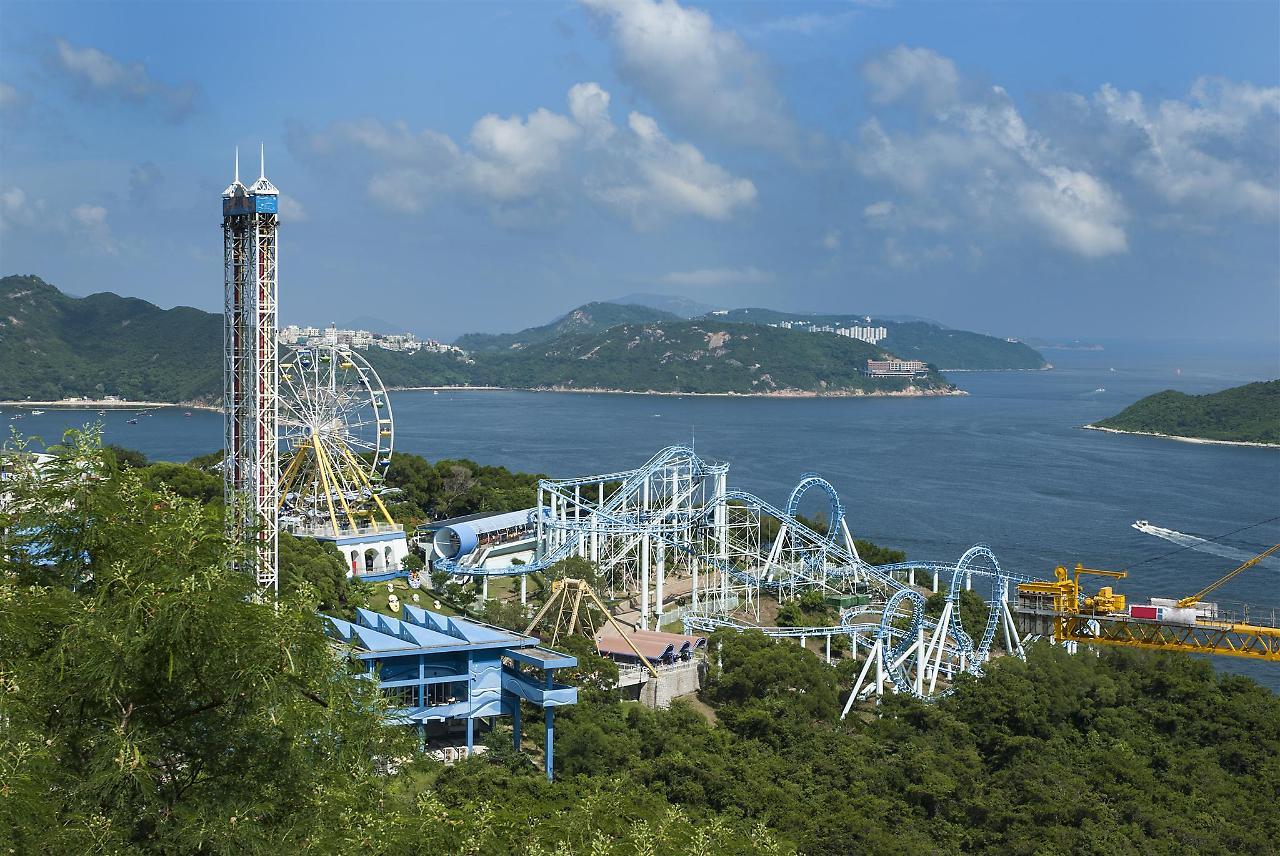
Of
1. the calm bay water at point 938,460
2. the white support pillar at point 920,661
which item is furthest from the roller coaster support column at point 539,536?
the calm bay water at point 938,460

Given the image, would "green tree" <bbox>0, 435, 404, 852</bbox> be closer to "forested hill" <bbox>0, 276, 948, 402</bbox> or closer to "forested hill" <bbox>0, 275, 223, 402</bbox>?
"forested hill" <bbox>0, 275, 223, 402</bbox>

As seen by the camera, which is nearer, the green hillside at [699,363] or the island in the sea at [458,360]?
the island in the sea at [458,360]

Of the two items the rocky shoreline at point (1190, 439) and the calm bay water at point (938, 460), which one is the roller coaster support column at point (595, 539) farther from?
the rocky shoreline at point (1190, 439)

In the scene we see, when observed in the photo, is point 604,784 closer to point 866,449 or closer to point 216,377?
point 866,449

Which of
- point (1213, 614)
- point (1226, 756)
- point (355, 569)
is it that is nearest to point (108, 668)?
point (1226, 756)

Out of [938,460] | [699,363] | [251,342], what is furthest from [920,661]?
[699,363]
